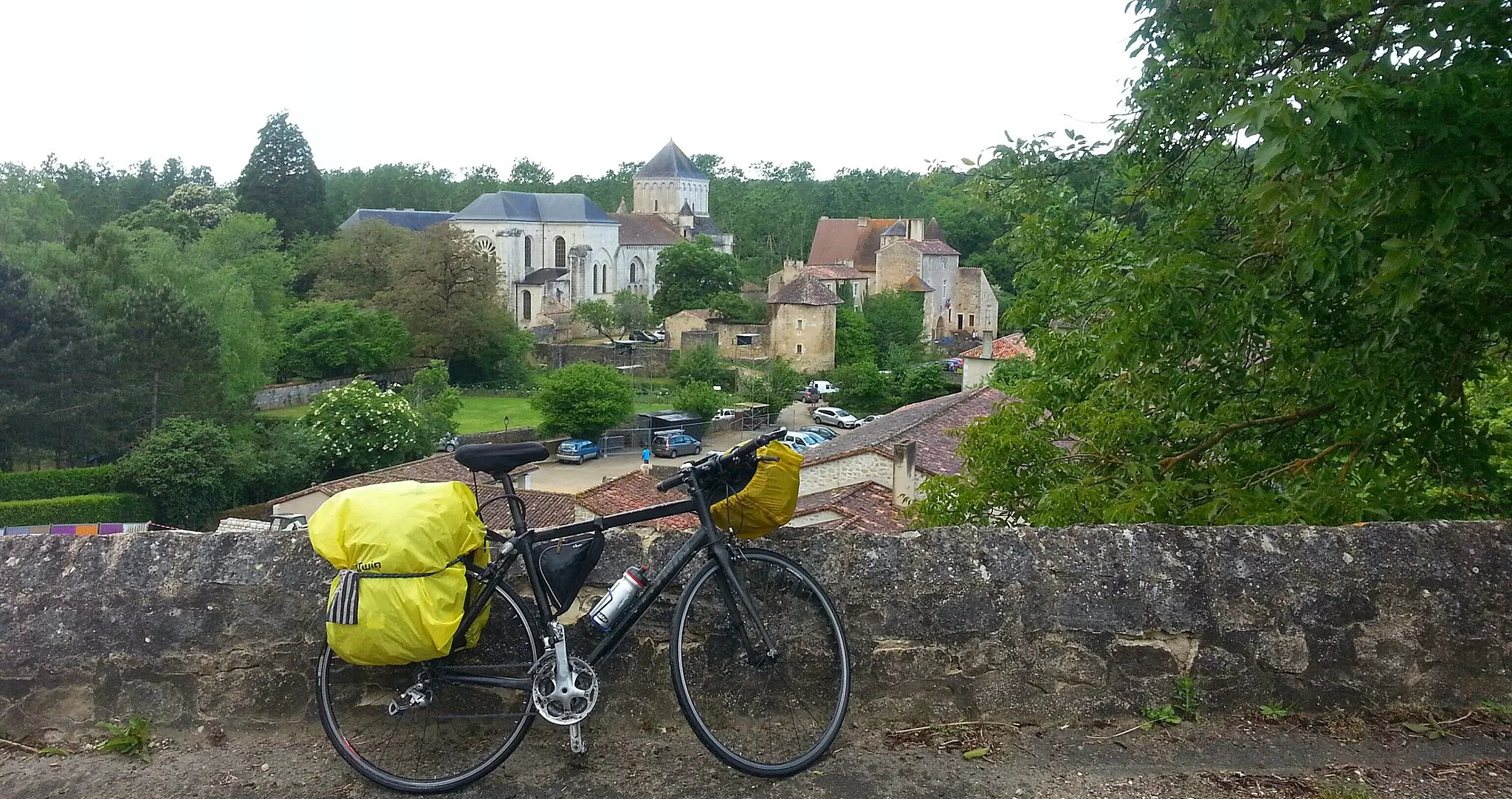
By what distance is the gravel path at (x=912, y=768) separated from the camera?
3434mm

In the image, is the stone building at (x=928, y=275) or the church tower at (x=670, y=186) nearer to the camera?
the stone building at (x=928, y=275)

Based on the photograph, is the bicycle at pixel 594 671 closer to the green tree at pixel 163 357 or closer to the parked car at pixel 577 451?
the green tree at pixel 163 357

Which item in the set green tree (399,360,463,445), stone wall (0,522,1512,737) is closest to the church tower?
green tree (399,360,463,445)

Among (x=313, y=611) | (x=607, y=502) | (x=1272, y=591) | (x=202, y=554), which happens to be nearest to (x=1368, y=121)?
(x=1272, y=591)

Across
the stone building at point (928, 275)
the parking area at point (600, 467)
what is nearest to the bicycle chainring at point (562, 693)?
the parking area at point (600, 467)

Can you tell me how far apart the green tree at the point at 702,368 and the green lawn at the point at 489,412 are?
4168 mm

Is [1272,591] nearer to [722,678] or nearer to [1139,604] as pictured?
[1139,604]

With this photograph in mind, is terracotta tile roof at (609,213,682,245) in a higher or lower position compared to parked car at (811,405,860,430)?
higher

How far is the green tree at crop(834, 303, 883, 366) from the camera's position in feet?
208

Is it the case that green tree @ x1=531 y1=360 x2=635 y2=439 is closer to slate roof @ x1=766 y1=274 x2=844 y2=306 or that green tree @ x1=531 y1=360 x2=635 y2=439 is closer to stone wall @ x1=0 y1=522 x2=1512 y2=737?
slate roof @ x1=766 y1=274 x2=844 y2=306

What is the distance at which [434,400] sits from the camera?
45375 mm

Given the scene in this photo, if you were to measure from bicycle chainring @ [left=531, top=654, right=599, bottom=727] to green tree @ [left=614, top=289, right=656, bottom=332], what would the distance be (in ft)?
229

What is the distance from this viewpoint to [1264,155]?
366 centimetres

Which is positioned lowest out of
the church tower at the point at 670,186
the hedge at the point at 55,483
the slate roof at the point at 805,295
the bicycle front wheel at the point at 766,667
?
the hedge at the point at 55,483
